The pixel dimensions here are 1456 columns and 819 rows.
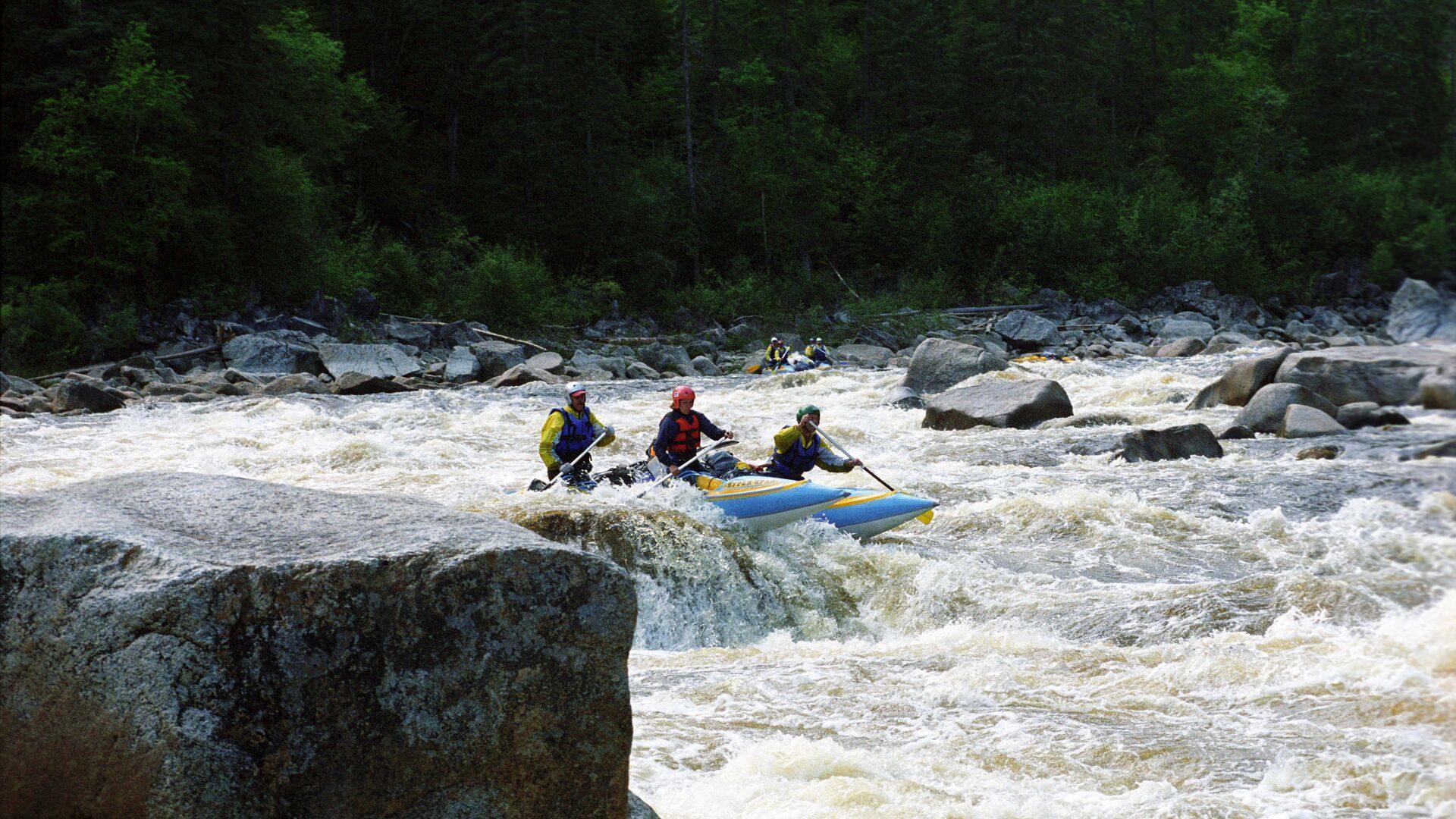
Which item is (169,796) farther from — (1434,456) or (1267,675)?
(1267,675)

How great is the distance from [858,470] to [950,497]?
4.27ft

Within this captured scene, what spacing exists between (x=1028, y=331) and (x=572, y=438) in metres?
18.3

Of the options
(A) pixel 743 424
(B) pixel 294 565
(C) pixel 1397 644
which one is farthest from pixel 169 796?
(A) pixel 743 424

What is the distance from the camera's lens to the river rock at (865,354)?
22.8 metres

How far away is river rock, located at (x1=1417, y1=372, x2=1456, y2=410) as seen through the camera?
41.4 inches

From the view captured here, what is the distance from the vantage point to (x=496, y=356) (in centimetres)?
2008

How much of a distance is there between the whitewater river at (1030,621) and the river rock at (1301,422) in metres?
0.32

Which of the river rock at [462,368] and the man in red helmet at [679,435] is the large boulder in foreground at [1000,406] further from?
the river rock at [462,368]

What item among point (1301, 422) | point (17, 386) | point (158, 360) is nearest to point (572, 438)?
point (1301, 422)

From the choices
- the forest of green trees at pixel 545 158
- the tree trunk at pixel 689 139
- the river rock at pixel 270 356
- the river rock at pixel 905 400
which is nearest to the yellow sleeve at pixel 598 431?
the forest of green trees at pixel 545 158

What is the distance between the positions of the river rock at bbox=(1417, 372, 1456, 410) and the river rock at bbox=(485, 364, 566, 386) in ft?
59.1

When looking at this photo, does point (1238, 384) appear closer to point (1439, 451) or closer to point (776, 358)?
point (776, 358)

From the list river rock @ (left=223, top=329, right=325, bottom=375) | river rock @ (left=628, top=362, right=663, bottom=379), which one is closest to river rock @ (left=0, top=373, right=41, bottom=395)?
river rock @ (left=223, top=329, right=325, bottom=375)

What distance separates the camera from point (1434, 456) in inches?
43.9
